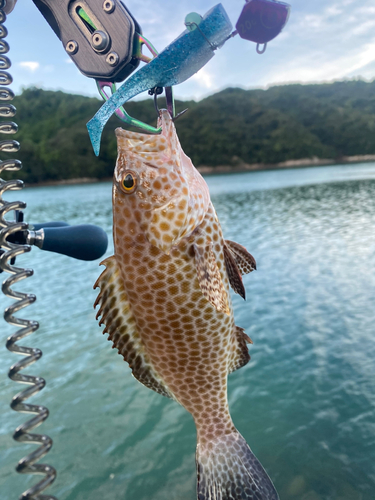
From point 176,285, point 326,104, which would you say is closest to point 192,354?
point 176,285

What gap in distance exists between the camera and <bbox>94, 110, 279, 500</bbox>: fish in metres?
1.77

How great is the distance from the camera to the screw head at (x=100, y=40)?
1369 millimetres

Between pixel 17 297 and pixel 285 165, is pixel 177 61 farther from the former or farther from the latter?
pixel 285 165

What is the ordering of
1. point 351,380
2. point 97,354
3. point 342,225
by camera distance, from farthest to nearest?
1. point 342,225
2. point 97,354
3. point 351,380

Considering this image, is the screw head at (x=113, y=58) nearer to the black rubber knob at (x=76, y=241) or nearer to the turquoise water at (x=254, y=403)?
the black rubber knob at (x=76, y=241)

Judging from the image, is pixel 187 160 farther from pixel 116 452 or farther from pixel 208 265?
pixel 116 452

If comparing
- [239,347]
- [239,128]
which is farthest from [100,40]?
[239,128]

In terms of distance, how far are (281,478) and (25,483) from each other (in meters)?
2.83

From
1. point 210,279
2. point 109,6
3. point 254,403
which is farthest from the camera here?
point 254,403

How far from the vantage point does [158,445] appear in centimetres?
466

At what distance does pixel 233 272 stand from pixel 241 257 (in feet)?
0.61

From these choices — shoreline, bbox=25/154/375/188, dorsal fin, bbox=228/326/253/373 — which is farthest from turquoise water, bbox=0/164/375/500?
shoreline, bbox=25/154/375/188

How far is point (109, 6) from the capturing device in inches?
53.4

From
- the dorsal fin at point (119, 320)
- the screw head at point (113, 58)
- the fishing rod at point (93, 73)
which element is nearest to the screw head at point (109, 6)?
the fishing rod at point (93, 73)
